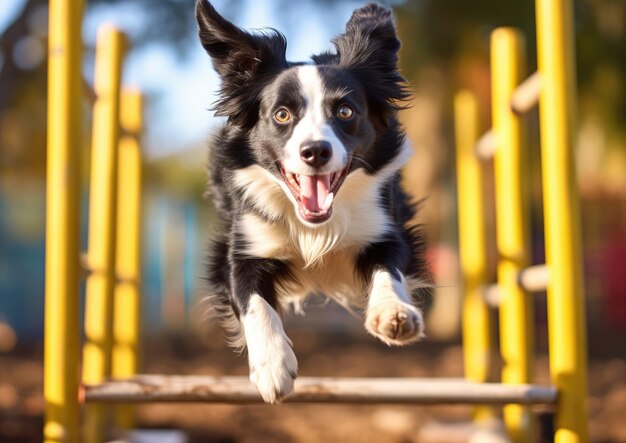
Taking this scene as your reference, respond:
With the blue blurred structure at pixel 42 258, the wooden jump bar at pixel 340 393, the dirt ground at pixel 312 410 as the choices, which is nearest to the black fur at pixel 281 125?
the wooden jump bar at pixel 340 393

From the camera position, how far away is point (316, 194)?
8.07 feet

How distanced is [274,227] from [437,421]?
300cm

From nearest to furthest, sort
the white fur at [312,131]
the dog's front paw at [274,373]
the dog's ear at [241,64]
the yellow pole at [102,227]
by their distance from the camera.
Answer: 1. the dog's front paw at [274,373]
2. the white fur at [312,131]
3. the dog's ear at [241,64]
4. the yellow pole at [102,227]

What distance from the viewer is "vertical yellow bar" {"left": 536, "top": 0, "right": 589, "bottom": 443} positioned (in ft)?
8.73

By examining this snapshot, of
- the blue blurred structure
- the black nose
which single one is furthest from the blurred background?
the black nose

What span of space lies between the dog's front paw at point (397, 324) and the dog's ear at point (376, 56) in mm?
814

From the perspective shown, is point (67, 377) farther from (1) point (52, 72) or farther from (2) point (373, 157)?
(2) point (373, 157)

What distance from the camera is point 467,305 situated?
4324 mm

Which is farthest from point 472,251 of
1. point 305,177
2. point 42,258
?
point 42,258

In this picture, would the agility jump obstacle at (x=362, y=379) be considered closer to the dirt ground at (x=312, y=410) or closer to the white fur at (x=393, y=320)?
the white fur at (x=393, y=320)

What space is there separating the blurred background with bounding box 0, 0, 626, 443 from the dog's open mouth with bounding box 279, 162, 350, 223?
2761 mm

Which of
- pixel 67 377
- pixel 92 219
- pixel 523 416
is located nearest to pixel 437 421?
pixel 523 416

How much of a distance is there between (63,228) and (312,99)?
0.90 meters

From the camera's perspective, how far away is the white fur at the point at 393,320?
2293 mm
